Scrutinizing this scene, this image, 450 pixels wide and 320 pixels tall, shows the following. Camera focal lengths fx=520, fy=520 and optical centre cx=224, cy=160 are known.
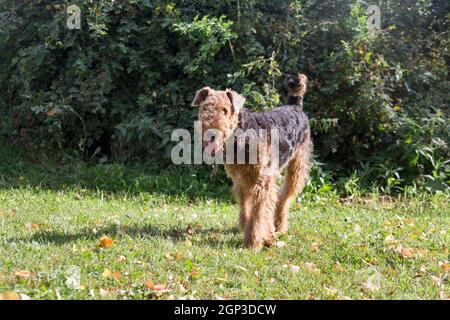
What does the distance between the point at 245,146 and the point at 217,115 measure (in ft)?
1.38

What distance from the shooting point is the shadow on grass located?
4077 mm

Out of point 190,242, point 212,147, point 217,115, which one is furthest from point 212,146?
point 190,242

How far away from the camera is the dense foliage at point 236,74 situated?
6.40 m

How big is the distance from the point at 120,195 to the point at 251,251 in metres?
2.31

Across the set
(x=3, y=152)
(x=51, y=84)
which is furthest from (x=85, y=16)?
(x=3, y=152)

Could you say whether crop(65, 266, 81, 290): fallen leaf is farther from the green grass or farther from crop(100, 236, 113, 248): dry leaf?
crop(100, 236, 113, 248): dry leaf

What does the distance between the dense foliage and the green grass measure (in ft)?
1.88

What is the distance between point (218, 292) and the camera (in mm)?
3199

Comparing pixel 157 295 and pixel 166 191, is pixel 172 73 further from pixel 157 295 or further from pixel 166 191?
pixel 157 295

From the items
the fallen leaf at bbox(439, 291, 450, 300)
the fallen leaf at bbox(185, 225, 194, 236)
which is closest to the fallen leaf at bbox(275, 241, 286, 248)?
the fallen leaf at bbox(185, 225, 194, 236)

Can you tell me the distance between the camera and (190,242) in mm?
4211

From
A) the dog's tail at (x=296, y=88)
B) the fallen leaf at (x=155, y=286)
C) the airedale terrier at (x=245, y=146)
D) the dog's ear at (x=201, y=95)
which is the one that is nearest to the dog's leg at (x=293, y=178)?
the airedale terrier at (x=245, y=146)

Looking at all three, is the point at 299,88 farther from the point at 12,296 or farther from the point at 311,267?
the point at 12,296
